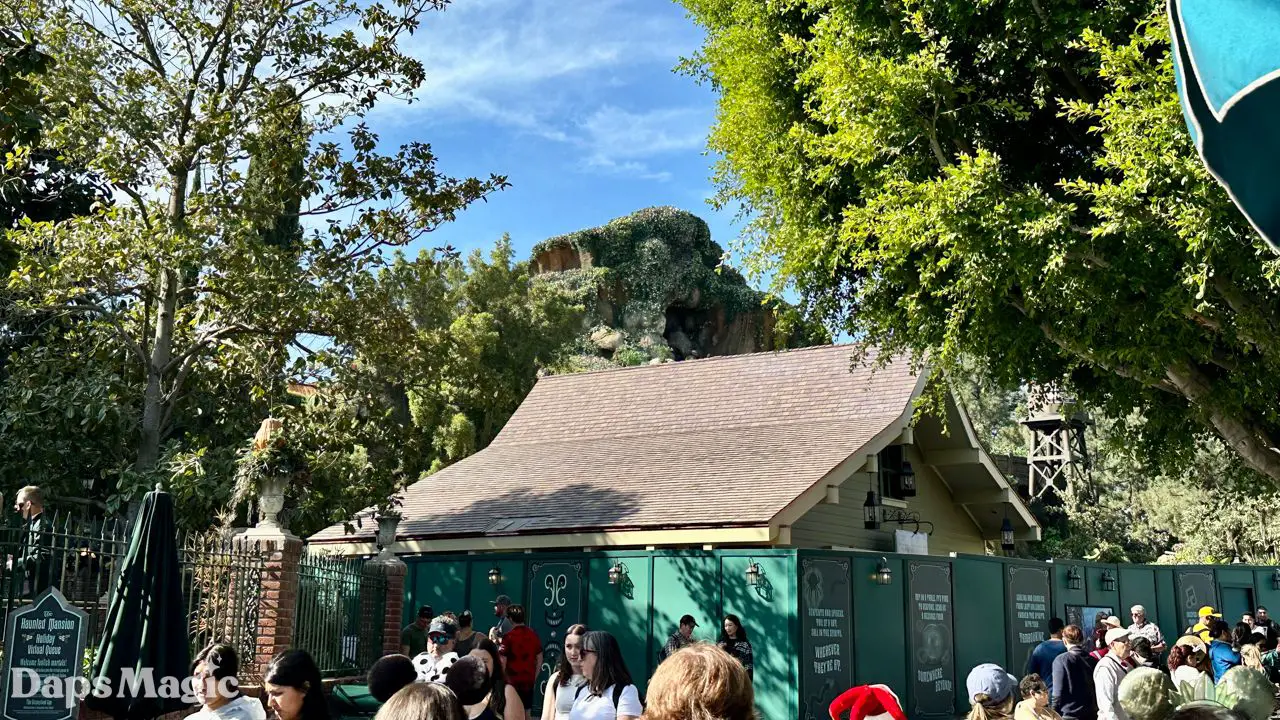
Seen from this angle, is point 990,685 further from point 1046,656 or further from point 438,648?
point 1046,656

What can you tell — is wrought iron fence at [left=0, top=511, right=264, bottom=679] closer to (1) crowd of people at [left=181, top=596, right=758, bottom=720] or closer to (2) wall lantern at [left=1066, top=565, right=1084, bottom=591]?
(1) crowd of people at [left=181, top=596, right=758, bottom=720]

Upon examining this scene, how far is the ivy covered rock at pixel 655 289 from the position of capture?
55594mm

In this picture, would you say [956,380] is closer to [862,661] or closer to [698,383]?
[862,661]

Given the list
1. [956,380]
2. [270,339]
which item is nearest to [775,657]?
[956,380]

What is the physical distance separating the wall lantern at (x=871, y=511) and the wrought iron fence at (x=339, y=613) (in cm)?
816

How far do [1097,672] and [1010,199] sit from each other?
4871 mm

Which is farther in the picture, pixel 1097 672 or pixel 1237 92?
pixel 1097 672

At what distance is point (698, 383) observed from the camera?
75.3 ft

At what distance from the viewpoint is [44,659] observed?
8141 mm

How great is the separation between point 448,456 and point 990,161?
1164 inches

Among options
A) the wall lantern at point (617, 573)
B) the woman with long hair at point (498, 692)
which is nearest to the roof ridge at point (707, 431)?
the wall lantern at point (617, 573)

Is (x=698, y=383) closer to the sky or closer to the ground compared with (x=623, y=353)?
closer to the ground

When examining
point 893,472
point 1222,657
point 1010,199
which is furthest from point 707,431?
point 1222,657

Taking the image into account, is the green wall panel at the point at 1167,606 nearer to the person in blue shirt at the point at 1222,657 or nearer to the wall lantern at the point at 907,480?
the wall lantern at the point at 907,480
